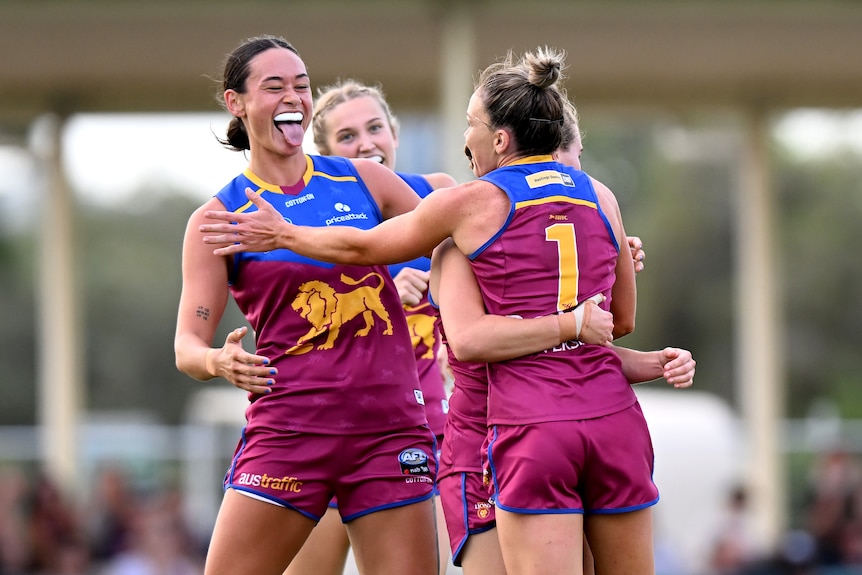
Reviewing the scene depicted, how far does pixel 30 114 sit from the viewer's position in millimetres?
14359

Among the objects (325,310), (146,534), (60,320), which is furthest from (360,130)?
(60,320)

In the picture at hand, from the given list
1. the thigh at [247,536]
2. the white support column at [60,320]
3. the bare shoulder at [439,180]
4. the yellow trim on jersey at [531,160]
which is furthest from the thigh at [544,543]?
the white support column at [60,320]

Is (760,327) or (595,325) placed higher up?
(595,325)

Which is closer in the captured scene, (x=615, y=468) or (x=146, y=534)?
(x=615, y=468)

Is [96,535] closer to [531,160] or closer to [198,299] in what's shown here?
[198,299]

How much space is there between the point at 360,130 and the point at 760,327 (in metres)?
Result: 10.5

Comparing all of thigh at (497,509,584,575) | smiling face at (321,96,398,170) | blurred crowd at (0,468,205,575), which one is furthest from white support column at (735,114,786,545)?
thigh at (497,509,584,575)

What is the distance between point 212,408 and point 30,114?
14326mm

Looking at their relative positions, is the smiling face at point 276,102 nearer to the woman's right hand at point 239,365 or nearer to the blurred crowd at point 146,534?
the woman's right hand at point 239,365

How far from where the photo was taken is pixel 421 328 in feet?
16.6

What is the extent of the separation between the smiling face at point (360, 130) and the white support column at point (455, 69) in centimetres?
520

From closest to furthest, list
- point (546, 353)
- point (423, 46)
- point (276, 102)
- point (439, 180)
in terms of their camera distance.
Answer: point (546, 353)
point (276, 102)
point (439, 180)
point (423, 46)

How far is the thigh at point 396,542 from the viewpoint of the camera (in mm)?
4098

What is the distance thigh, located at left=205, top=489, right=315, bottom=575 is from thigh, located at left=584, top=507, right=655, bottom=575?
96 cm
